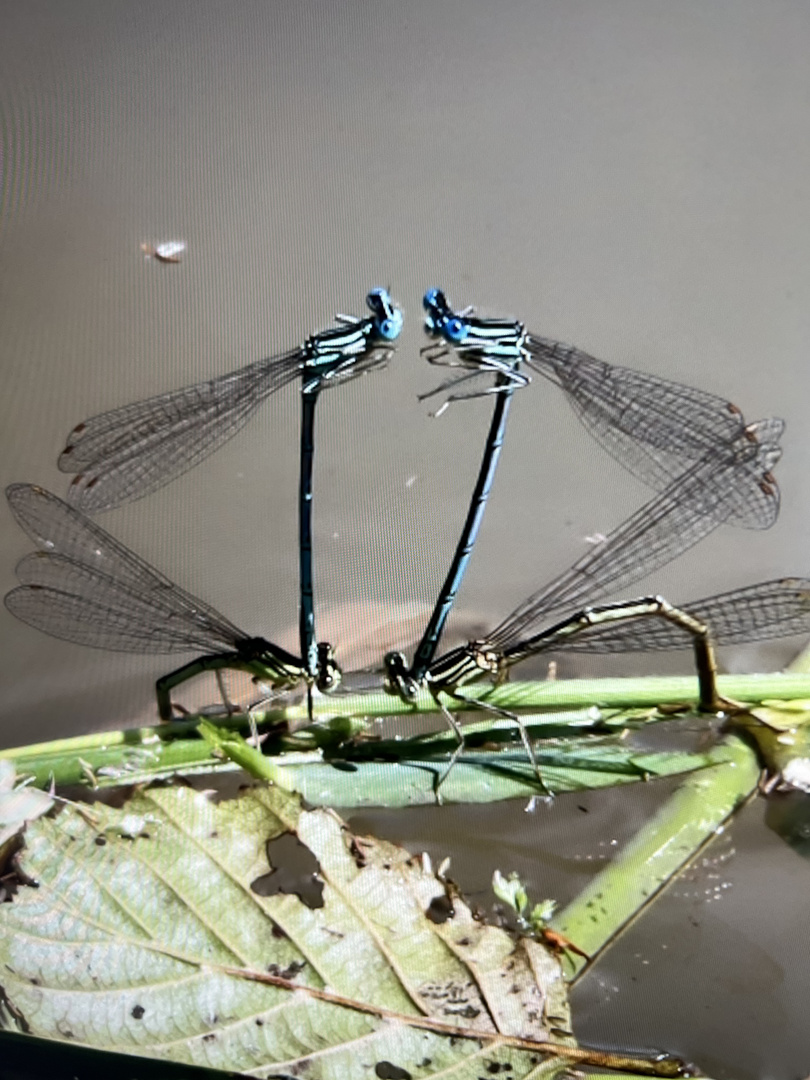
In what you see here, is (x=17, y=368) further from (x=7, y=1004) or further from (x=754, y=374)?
(x=754, y=374)

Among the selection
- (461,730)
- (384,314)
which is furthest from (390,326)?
(461,730)

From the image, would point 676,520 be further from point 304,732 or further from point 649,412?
point 304,732

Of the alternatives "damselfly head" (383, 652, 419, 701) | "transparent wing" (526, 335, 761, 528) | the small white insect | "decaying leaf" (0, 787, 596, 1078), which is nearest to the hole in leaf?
"decaying leaf" (0, 787, 596, 1078)

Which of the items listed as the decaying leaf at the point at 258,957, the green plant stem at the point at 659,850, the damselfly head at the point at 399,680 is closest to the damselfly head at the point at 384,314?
the damselfly head at the point at 399,680

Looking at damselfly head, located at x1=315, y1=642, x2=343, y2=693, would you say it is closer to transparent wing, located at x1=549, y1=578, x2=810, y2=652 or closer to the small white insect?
transparent wing, located at x1=549, y1=578, x2=810, y2=652

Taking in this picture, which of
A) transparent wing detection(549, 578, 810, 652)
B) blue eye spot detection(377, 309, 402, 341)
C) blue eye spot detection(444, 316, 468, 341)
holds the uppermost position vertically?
blue eye spot detection(377, 309, 402, 341)

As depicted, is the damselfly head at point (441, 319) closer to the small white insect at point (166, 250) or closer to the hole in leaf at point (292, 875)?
the hole in leaf at point (292, 875)
